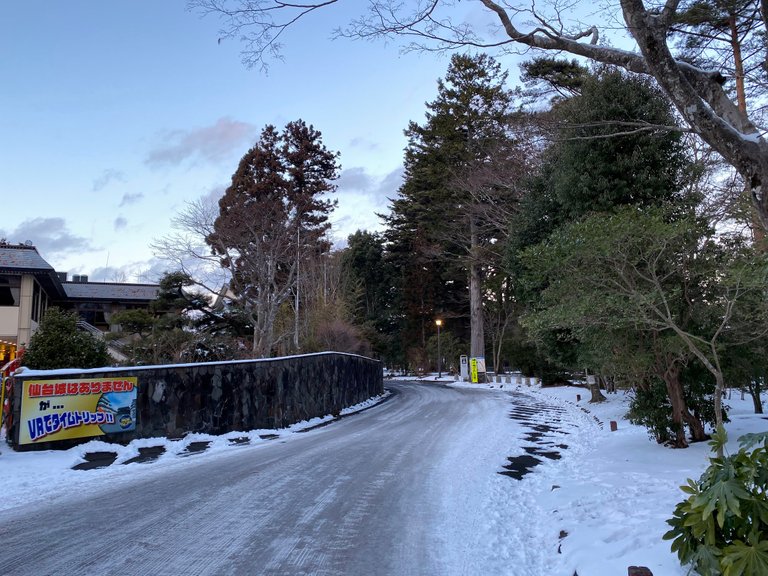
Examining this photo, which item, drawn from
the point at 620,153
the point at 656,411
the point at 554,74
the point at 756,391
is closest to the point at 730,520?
the point at 656,411

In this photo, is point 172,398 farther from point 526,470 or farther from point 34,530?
point 526,470

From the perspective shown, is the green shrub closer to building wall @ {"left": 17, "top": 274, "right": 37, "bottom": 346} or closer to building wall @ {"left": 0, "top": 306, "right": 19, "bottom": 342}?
building wall @ {"left": 17, "top": 274, "right": 37, "bottom": 346}

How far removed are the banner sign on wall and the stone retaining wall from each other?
103 mm

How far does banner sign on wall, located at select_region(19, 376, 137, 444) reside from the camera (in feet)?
25.9

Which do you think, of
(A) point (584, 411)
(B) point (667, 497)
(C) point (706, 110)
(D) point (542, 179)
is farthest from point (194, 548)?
(A) point (584, 411)

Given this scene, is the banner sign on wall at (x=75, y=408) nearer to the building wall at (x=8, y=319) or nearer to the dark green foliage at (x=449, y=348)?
the building wall at (x=8, y=319)

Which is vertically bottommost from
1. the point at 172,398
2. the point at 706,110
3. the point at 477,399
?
the point at 477,399

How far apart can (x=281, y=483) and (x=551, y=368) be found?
23.4 metres

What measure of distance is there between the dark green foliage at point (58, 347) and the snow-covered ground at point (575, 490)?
3167mm

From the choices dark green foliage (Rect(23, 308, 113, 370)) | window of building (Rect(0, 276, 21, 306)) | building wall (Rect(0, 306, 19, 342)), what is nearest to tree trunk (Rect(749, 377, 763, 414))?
dark green foliage (Rect(23, 308, 113, 370))

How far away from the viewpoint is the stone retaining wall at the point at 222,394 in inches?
367

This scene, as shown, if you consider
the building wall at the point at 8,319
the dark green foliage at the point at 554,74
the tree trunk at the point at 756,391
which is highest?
the dark green foliage at the point at 554,74

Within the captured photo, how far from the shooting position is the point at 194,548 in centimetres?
429

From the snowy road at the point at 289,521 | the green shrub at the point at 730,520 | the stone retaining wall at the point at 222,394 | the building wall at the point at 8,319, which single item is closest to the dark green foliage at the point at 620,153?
the snowy road at the point at 289,521
